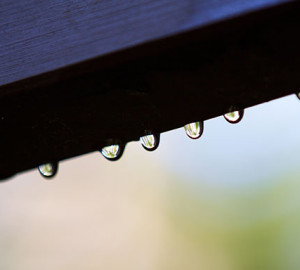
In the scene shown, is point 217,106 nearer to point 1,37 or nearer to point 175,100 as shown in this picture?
point 175,100

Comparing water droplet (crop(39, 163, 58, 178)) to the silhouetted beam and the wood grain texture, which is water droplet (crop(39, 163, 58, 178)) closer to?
the silhouetted beam

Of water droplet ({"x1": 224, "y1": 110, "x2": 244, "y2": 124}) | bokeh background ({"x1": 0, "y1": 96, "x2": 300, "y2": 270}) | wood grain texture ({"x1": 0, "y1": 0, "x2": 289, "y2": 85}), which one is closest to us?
wood grain texture ({"x1": 0, "y1": 0, "x2": 289, "y2": 85})

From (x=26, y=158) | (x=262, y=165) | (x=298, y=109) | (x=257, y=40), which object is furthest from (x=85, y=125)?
(x=262, y=165)

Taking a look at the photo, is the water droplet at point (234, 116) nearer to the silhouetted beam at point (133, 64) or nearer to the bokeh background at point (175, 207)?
the silhouetted beam at point (133, 64)

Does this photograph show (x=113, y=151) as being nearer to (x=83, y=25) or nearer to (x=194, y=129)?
(x=194, y=129)

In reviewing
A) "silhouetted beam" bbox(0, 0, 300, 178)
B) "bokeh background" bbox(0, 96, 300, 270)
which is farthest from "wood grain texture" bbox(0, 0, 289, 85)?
"bokeh background" bbox(0, 96, 300, 270)

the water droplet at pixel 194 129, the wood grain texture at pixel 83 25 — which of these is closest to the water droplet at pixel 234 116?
the water droplet at pixel 194 129
